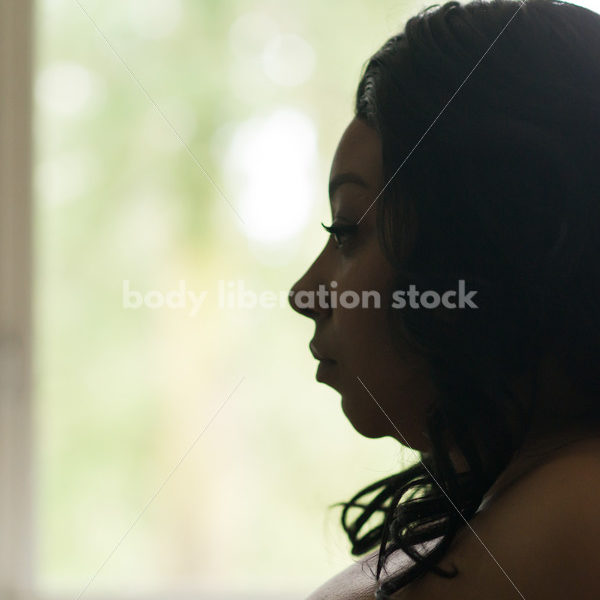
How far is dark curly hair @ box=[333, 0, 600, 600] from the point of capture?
0.51 metres

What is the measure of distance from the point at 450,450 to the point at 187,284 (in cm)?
63

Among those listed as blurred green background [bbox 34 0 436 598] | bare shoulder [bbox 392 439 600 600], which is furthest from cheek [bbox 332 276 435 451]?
blurred green background [bbox 34 0 436 598]

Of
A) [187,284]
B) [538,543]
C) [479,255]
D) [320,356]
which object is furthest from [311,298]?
[187,284]

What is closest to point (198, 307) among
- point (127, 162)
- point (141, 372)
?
point (141, 372)

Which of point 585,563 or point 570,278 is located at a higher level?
point 570,278

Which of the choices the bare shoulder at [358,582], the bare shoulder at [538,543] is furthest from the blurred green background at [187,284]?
the bare shoulder at [538,543]

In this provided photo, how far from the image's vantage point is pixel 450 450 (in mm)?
581

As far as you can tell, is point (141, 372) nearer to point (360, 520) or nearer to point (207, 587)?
point (207, 587)

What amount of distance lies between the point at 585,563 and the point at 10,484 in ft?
3.10

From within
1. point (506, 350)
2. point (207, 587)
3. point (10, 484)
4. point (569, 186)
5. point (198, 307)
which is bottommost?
point (207, 587)

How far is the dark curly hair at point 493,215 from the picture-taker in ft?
1.66

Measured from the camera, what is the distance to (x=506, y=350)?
0.52 m

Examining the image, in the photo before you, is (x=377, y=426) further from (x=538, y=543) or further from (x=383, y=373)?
(x=538, y=543)

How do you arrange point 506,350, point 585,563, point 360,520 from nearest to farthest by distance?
point 585,563 < point 506,350 < point 360,520
